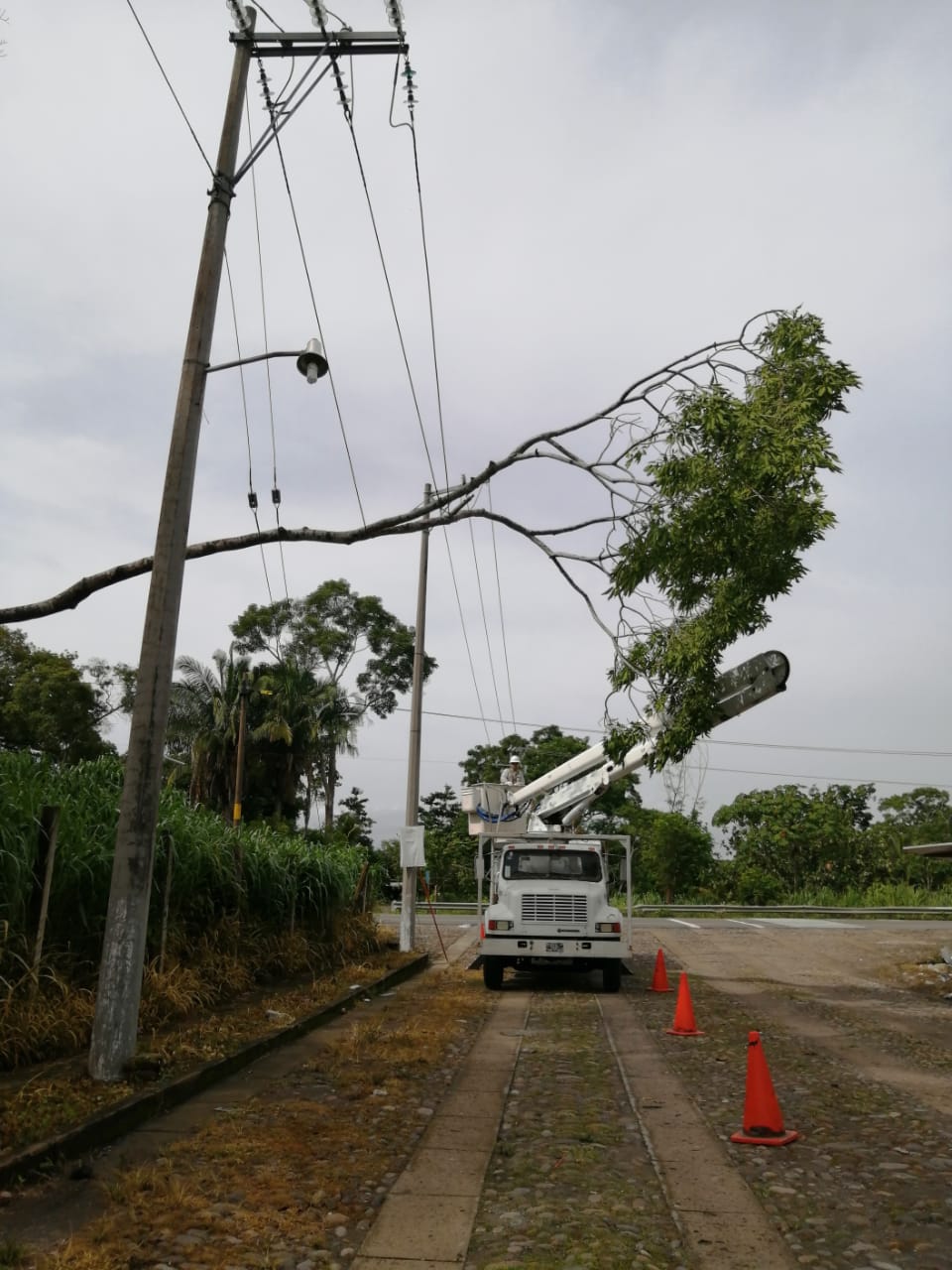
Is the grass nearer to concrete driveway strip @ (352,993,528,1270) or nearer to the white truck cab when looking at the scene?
the white truck cab

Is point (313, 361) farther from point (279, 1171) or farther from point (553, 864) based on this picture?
point (553, 864)

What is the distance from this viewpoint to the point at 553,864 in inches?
668

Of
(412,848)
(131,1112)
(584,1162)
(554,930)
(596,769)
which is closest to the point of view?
(584,1162)

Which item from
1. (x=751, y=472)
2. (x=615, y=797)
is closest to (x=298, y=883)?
(x=751, y=472)

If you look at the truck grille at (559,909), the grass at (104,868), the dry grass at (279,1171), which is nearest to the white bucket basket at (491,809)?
the truck grille at (559,909)

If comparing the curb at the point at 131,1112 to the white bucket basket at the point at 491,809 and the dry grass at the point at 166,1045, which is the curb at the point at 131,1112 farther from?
the white bucket basket at the point at 491,809

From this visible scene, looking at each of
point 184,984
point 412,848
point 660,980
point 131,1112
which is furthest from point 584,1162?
point 412,848

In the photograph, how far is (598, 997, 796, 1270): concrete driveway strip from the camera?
4.51 meters

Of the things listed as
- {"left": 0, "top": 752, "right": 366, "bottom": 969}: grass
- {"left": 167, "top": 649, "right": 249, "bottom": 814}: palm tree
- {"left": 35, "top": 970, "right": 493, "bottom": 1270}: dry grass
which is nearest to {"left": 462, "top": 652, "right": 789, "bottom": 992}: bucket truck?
{"left": 0, "top": 752, "right": 366, "bottom": 969}: grass

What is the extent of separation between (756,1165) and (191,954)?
21.6 ft

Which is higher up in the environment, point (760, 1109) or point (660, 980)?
point (760, 1109)

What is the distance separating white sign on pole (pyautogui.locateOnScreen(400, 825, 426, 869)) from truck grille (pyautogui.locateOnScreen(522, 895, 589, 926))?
400 cm

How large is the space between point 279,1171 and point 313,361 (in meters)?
5.83

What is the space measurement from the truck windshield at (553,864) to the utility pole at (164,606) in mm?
9604
